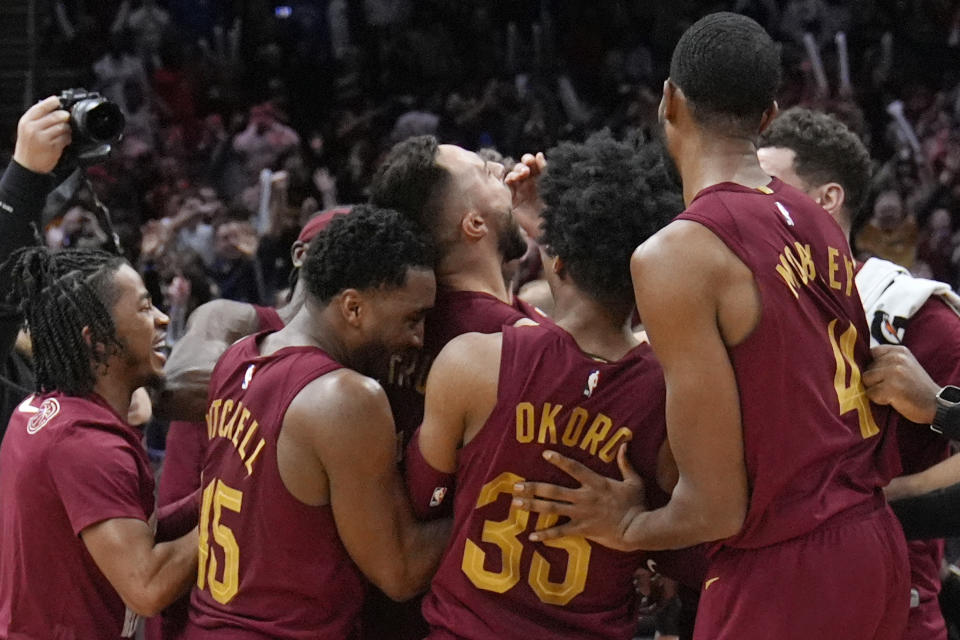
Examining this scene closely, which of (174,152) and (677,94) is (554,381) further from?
(174,152)

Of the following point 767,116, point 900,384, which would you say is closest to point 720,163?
point 767,116

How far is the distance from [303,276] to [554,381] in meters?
0.70

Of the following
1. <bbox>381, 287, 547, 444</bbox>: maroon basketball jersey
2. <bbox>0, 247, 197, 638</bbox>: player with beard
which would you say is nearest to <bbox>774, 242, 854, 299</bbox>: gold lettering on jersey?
<bbox>381, 287, 547, 444</bbox>: maroon basketball jersey

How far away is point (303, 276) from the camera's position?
9.64 ft

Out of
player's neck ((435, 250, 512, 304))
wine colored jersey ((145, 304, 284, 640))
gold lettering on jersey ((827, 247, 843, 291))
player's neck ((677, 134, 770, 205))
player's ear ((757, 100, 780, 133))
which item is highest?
player's ear ((757, 100, 780, 133))

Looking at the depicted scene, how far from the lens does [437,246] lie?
3.12m

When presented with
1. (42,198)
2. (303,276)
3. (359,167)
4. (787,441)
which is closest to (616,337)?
(787,441)

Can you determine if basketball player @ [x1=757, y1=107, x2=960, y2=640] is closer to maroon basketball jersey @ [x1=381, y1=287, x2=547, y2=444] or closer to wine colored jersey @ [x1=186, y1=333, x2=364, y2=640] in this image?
maroon basketball jersey @ [x1=381, y1=287, x2=547, y2=444]

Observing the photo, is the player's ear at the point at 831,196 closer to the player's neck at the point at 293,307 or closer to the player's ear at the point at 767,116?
the player's ear at the point at 767,116

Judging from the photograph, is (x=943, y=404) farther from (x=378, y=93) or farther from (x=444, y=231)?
(x=378, y=93)

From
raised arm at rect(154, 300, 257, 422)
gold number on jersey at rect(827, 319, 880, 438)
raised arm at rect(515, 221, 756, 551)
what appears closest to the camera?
raised arm at rect(515, 221, 756, 551)

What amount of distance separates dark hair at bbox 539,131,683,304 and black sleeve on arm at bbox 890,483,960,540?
84 centimetres

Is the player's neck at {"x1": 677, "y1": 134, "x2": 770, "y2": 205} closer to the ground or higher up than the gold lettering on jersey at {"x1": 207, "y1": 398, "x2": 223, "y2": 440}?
higher up

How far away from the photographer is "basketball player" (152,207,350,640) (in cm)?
340
